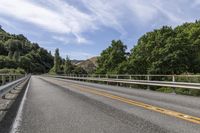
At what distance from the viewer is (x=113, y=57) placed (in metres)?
83.8

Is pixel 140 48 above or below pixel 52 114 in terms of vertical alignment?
above

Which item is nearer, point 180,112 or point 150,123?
point 150,123

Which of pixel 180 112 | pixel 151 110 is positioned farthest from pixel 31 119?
pixel 180 112

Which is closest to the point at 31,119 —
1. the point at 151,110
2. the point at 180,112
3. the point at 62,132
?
the point at 62,132

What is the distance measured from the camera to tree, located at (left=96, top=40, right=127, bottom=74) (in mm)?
83812

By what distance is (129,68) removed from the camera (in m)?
66.7

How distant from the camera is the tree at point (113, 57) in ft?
275

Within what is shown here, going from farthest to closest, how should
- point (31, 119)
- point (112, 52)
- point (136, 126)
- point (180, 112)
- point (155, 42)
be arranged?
1. point (112, 52)
2. point (155, 42)
3. point (180, 112)
4. point (31, 119)
5. point (136, 126)

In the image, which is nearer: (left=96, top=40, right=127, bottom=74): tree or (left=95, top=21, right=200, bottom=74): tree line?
(left=95, top=21, right=200, bottom=74): tree line

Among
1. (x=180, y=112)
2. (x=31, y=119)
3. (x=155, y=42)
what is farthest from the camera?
(x=155, y=42)

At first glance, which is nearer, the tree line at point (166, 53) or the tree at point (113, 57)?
the tree line at point (166, 53)

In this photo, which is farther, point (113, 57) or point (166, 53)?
point (113, 57)

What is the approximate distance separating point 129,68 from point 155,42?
773cm

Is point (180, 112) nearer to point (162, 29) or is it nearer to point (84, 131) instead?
point (84, 131)
